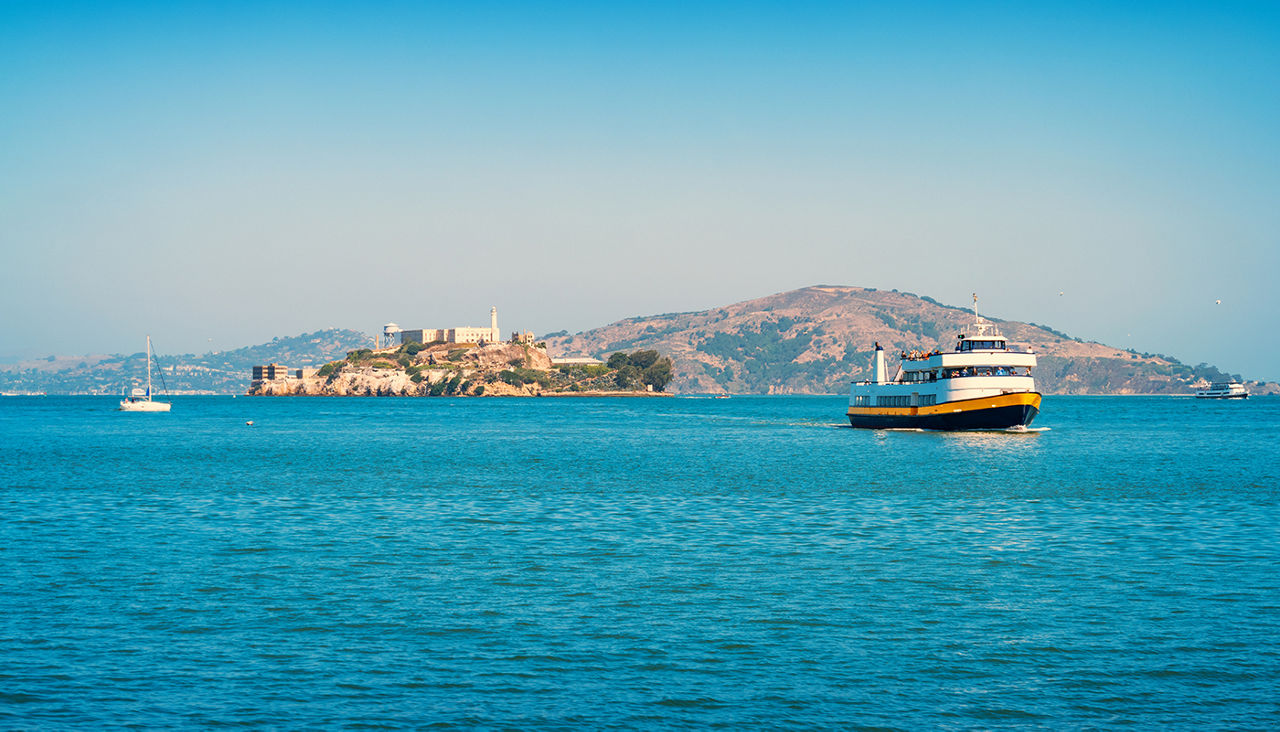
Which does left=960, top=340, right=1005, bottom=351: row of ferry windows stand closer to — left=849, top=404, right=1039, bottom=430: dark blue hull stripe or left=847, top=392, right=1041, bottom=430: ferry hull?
left=847, top=392, right=1041, bottom=430: ferry hull

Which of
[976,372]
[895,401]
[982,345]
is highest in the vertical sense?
[982,345]

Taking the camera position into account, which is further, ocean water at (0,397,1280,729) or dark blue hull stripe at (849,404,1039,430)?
dark blue hull stripe at (849,404,1039,430)

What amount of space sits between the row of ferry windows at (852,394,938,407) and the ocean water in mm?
45399

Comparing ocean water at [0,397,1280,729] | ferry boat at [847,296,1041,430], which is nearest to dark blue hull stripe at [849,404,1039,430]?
ferry boat at [847,296,1041,430]

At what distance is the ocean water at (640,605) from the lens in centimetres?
1700

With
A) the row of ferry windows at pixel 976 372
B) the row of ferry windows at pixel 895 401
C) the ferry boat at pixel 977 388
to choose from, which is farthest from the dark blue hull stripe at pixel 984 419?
the row of ferry windows at pixel 976 372

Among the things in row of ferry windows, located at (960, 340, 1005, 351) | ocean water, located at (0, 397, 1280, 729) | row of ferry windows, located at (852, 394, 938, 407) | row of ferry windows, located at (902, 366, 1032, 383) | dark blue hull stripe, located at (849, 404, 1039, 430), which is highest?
row of ferry windows, located at (960, 340, 1005, 351)

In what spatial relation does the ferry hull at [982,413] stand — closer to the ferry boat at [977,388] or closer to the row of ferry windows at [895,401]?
the ferry boat at [977,388]

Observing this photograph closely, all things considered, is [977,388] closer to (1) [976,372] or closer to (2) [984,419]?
(1) [976,372]

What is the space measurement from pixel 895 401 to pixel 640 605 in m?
88.8

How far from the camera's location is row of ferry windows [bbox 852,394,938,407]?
101 meters

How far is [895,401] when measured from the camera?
357ft

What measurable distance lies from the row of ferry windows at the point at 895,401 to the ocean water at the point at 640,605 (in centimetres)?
4540

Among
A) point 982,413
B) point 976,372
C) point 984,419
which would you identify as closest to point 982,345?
point 976,372
